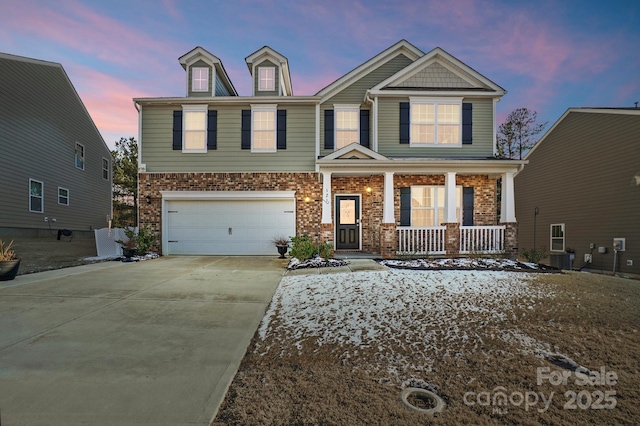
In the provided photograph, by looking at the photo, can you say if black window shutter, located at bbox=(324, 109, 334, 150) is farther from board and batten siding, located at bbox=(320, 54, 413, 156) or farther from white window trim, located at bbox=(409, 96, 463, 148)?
white window trim, located at bbox=(409, 96, 463, 148)

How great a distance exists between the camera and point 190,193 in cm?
1073

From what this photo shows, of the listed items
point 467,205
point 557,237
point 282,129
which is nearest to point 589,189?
point 557,237


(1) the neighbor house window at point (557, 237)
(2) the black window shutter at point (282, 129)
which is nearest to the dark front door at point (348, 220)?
(2) the black window shutter at point (282, 129)

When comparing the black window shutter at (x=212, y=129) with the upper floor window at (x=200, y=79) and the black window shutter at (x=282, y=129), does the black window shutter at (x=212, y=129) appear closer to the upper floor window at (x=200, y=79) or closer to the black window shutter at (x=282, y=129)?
the upper floor window at (x=200, y=79)

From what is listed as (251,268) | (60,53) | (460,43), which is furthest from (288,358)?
(60,53)

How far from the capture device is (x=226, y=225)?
10844mm

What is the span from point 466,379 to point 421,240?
7173 millimetres

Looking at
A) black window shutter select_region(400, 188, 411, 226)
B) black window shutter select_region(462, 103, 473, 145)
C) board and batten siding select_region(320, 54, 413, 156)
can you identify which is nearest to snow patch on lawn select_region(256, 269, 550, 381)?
black window shutter select_region(400, 188, 411, 226)

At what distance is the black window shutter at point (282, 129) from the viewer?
10812 millimetres

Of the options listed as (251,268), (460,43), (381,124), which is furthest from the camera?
(460,43)

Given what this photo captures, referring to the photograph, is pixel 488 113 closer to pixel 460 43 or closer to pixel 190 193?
pixel 460 43

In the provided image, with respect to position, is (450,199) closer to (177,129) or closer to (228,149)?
(228,149)

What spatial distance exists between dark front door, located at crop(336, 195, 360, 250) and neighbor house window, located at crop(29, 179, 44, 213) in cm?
1188

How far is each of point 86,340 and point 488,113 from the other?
41.0 feet
